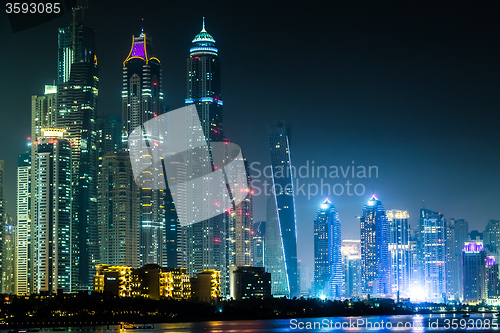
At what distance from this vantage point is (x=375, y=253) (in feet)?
621

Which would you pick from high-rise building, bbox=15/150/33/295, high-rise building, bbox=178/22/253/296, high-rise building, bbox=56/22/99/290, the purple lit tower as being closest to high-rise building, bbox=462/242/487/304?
the purple lit tower

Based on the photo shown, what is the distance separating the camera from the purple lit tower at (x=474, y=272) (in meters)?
188

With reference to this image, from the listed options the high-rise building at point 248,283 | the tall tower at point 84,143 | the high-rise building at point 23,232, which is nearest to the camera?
the high-rise building at point 23,232

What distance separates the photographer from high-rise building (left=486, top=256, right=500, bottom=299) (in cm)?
19162

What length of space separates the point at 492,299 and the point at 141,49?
10797 centimetres

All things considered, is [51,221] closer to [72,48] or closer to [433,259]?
[72,48]

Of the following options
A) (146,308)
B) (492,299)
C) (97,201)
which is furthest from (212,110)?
(492,299)

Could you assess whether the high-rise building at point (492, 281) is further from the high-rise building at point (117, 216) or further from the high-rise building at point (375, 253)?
Result: the high-rise building at point (117, 216)

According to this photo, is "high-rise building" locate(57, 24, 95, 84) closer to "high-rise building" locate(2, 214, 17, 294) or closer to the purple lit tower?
"high-rise building" locate(2, 214, 17, 294)

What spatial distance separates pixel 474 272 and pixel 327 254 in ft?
113

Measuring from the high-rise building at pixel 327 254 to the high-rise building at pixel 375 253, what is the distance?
6.75 meters

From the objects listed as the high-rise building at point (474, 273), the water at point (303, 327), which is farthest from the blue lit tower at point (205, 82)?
the high-rise building at point (474, 273)

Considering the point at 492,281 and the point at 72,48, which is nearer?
the point at 72,48

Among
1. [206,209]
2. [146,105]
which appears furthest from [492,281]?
[146,105]
